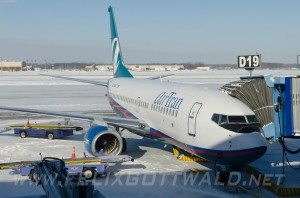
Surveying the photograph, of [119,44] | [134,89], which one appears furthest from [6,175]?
[119,44]

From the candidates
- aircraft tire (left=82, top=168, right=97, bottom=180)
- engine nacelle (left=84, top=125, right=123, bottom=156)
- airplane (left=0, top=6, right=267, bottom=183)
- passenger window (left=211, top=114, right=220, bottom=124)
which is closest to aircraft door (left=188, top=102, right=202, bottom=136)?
airplane (left=0, top=6, right=267, bottom=183)

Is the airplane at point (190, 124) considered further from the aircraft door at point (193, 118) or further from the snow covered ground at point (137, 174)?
the snow covered ground at point (137, 174)

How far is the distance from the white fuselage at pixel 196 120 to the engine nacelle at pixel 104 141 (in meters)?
1.69

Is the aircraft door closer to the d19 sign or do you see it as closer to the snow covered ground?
the snow covered ground

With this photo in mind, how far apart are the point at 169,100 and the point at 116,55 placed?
14538 millimetres

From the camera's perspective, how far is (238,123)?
508 inches

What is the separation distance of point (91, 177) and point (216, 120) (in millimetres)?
5398

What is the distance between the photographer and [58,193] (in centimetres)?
724

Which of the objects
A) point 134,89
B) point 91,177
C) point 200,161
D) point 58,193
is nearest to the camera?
point 58,193

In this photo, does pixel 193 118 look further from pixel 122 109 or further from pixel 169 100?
pixel 122 109

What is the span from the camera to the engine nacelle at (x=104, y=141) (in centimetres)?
1778

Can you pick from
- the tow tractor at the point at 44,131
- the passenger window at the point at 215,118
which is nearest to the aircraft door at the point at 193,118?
the passenger window at the point at 215,118

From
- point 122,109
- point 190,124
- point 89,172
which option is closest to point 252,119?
point 190,124

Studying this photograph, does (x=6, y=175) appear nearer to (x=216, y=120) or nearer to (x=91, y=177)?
(x=91, y=177)
